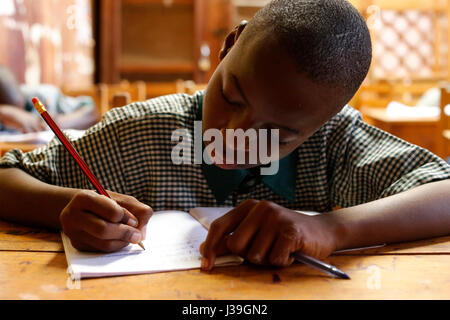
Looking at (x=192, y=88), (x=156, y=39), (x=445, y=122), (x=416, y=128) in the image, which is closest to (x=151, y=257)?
(x=192, y=88)

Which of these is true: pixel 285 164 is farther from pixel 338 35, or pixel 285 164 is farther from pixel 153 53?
pixel 153 53

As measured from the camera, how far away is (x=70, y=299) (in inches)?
13.3

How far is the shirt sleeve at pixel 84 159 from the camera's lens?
631mm

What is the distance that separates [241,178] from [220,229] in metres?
0.24

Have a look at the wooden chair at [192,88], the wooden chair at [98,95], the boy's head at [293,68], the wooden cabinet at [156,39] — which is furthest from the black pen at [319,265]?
the wooden cabinet at [156,39]

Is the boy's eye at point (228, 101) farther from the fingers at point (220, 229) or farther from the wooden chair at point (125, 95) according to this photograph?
the wooden chair at point (125, 95)

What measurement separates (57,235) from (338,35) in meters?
0.35

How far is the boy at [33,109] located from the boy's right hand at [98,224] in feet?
4.12

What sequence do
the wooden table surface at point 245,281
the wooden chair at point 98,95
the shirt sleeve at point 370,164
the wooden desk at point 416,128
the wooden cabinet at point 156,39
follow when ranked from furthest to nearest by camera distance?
the wooden cabinet at point 156,39 → the wooden chair at point 98,95 → the wooden desk at point 416,128 → the shirt sleeve at point 370,164 → the wooden table surface at point 245,281

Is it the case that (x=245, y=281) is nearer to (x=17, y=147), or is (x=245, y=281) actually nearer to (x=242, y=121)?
(x=242, y=121)

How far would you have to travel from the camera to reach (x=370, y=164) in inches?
25.3

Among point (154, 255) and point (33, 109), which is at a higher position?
point (154, 255)

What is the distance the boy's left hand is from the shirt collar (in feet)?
0.72
